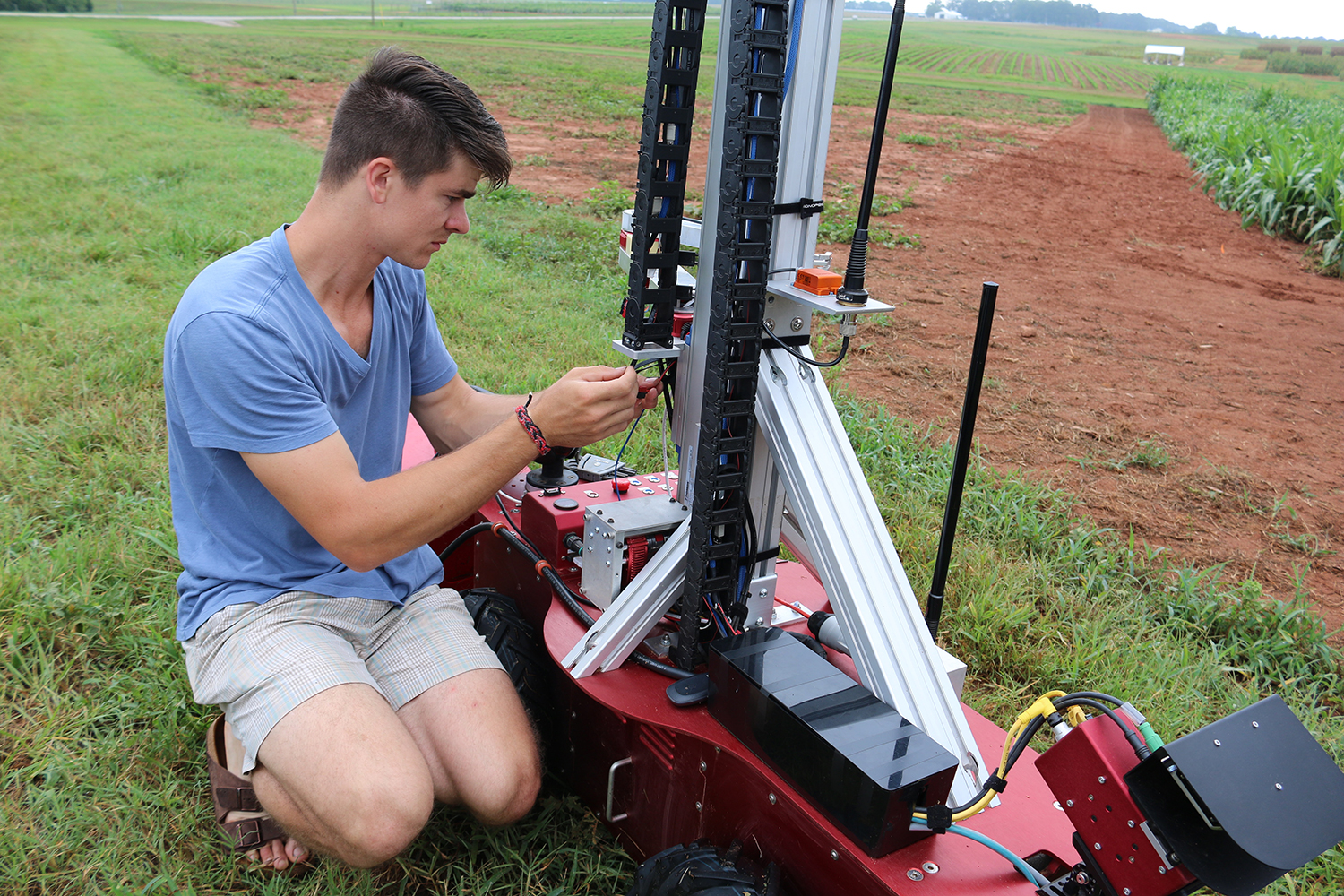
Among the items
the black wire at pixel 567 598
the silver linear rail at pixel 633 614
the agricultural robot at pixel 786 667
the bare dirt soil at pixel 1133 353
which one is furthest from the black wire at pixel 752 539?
the bare dirt soil at pixel 1133 353

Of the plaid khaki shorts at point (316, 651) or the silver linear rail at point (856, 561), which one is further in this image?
the plaid khaki shorts at point (316, 651)

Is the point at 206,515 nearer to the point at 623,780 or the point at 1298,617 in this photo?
the point at 623,780

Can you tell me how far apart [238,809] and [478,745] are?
21.1 inches

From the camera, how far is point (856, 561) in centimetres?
172

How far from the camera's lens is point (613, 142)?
13992 mm

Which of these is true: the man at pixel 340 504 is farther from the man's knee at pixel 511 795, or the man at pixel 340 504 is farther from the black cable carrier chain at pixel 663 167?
the black cable carrier chain at pixel 663 167

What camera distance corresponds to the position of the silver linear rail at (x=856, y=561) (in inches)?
64.6

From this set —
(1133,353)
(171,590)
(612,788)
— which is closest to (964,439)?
(612,788)

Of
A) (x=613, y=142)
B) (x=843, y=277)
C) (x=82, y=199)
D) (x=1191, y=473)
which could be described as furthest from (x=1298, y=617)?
(x=613, y=142)

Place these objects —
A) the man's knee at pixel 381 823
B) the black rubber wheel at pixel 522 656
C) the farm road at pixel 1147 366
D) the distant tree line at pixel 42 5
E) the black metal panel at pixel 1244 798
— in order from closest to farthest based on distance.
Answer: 1. the black metal panel at pixel 1244 798
2. the man's knee at pixel 381 823
3. the black rubber wheel at pixel 522 656
4. the farm road at pixel 1147 366
5. the distant tree line at pixel 42 5

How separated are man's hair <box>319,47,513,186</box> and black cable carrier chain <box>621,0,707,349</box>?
315mm

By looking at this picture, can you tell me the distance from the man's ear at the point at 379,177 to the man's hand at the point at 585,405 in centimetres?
52

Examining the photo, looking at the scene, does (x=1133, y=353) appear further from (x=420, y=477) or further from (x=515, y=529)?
(x=420, y=477)

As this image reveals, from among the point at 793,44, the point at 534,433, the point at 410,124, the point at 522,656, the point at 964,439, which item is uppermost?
the point at 793,44
